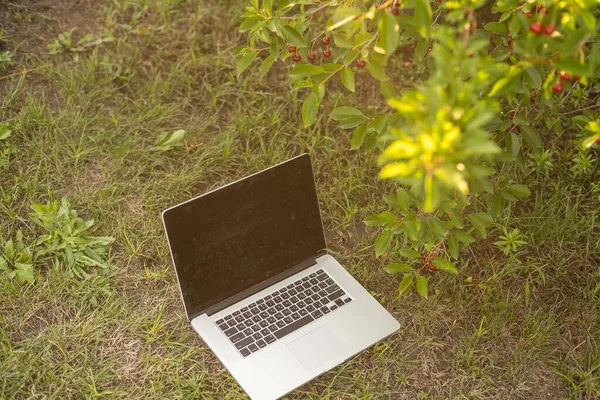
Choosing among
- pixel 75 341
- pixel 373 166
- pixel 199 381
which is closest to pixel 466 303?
pixel 373 166

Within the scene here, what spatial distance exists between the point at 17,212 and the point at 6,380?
0.77 meters

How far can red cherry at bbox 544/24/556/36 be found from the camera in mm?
1673

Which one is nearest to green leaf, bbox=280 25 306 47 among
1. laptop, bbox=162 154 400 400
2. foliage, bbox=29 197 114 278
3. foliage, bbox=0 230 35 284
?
laptop, bbox=162 154 400 400

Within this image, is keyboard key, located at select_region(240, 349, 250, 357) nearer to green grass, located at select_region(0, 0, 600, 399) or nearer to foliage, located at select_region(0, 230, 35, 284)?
green grass, located at select_region(0, 0, 600, 399)

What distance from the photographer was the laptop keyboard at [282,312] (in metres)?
2.48

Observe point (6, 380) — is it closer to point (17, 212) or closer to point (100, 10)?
point (17, 212)

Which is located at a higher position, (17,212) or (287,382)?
(17,212)

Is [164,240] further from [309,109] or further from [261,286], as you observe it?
[309,109]

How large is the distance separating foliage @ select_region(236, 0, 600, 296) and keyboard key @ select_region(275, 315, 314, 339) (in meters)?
0.37

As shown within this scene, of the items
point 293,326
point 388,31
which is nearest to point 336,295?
point 293,326

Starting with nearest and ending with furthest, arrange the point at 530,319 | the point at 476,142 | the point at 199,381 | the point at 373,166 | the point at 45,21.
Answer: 1. the point at 476,142
2. the point at 199,381
3. the point at 530,319
4. the point at 373,166
5. the point at 45,21

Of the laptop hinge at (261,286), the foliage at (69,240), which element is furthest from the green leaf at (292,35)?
the foliage at (69,240)

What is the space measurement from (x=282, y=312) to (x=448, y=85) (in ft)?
4.02

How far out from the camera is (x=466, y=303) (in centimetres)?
274
